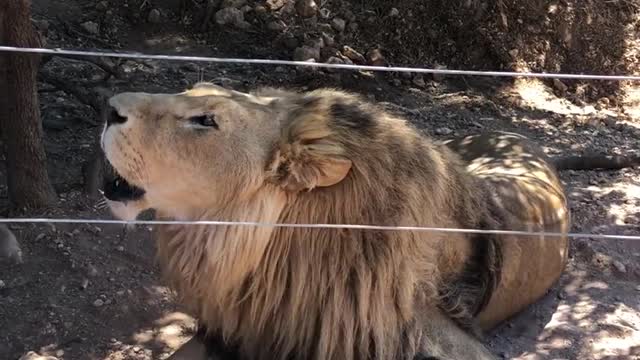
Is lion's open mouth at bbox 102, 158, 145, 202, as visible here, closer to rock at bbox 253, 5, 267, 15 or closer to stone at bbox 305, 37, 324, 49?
stone at bbox 305, 37, 324, 49

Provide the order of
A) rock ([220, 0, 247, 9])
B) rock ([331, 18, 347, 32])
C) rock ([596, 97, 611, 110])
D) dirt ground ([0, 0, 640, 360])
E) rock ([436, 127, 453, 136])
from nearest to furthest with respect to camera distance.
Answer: dirt ground ([0, 0, 640, 360])
rock ([436, 127, 453, 136])
rock ([220, 0, 247, 9])
rock ([331, 18, 347, 32])
rock ([596, 97, 611, 110])

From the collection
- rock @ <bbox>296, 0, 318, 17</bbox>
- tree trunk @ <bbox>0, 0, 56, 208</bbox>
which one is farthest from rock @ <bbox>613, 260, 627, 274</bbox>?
rock @ <bbox>296, 0, 318, 17</bbox>

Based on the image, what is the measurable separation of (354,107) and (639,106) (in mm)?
4365

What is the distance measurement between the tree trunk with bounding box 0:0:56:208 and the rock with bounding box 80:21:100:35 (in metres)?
2.08

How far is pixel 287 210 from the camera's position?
7.39 feet

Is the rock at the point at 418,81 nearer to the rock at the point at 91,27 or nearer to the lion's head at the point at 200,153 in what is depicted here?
the rock at the point at 91,27

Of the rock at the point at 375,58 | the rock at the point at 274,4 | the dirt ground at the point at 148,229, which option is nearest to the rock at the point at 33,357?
the dirt ground at the point at 148,229

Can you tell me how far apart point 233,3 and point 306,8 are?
0.51 m

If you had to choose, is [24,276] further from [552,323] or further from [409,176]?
[552,323]

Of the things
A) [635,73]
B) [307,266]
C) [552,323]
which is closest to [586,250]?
[552,323]

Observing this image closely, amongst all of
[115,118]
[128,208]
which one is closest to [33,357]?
[128,208]

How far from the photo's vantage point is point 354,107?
236 cm

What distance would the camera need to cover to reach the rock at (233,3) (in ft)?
18.8

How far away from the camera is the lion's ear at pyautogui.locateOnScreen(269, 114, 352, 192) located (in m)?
2.17
